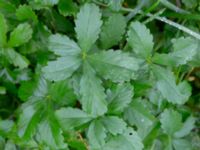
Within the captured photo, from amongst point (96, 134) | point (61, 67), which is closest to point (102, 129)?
point (96, 134)

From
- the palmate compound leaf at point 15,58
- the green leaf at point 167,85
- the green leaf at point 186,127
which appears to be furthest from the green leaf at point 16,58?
the green leaf at point 186,127

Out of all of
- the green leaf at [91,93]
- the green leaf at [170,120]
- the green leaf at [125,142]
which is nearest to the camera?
the green leaf at [91,93]

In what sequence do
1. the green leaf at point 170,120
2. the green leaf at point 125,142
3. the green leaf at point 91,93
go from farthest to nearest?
the green leaf at point 170,120 < the green leaf at point 125,142 < the green leaf at point 91,93

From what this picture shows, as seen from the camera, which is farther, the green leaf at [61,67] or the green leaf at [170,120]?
the green leaf at [170,120]

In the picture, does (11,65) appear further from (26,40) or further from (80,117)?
(80,117)

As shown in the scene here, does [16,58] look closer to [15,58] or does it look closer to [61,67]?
[15,58]

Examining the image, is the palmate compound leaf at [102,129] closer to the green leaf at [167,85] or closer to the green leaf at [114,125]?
the green leaf at [114,125]

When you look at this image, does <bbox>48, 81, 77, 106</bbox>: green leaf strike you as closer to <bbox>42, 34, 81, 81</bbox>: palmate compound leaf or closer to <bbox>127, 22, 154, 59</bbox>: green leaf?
<bbox>42, 34, 81, 81</bbox>: palmate compound leaf
